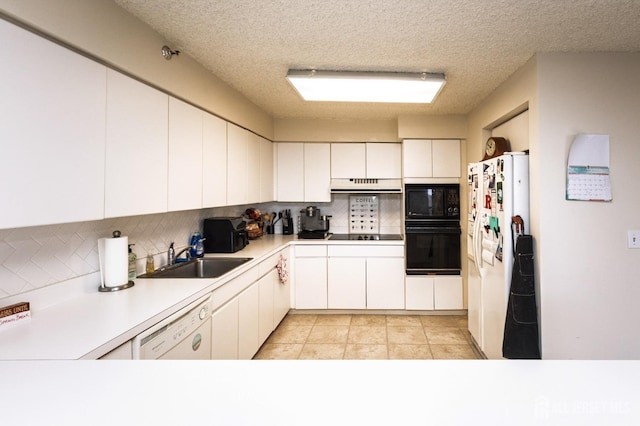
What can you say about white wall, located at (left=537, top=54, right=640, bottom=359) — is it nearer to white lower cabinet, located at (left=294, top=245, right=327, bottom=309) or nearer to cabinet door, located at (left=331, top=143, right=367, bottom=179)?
cabinet door, located at (left=331, top=143, right=367, bottom=179)

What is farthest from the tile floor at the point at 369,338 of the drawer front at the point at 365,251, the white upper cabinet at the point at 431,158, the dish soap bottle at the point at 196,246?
the white upper cabinet at the point at 431,158

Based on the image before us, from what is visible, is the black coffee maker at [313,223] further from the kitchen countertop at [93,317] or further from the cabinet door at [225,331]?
the kitchen countertop at [93,317]

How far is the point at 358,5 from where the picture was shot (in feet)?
5.28

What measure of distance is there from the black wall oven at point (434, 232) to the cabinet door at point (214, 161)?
2.22 metres

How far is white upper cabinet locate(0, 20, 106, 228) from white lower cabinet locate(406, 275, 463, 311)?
3.29m

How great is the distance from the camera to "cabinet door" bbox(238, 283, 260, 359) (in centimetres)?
238

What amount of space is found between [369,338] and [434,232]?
1465 mm

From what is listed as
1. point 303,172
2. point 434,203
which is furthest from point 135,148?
point 434,203

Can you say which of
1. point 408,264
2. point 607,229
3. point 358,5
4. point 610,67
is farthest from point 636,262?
point 358,5

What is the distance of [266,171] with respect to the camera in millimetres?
3805

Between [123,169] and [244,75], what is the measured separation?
1405 millimetres

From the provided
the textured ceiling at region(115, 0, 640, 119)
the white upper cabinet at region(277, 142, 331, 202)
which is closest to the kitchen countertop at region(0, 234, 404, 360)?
the textured ceiling at region(115, 0, 640, 119)

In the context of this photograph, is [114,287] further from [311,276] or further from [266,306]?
[311,276]

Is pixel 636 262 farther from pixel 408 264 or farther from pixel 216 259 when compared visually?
pixel 216 259
